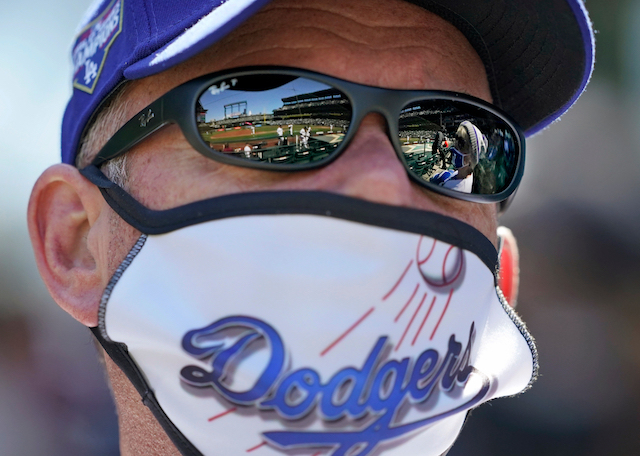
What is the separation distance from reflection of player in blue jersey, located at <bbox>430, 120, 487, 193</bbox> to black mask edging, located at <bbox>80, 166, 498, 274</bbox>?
13 centimetres

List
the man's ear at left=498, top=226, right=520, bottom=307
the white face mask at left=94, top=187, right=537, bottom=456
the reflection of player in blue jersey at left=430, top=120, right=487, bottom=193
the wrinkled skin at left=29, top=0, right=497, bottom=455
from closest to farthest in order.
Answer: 1. the white face mask at left=94, top=187, right=537, bottom=456
2. the wrinkled skin at left=29, top=0, right=497, bottom=455
3. the reflection of player in blue jersey at left=430, top=120, right=487, bottom=193
4. the man's ear at left=498, top=226, right=520, bottom=307


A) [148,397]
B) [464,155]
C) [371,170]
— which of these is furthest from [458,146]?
[148,397]

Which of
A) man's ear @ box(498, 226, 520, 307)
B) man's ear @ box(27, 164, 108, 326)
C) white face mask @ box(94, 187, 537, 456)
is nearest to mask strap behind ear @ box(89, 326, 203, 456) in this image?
white face mask @ box(94, 187, 537, 456)

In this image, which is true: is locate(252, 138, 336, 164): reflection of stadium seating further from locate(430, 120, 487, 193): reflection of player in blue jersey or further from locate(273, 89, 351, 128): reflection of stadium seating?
locate(430, 120, 487, 193): reflection of player in blue jersey

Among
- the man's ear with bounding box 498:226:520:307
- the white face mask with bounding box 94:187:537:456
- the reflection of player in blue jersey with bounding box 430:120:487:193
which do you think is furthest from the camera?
the man's ear with bounding box 498:226:520:307

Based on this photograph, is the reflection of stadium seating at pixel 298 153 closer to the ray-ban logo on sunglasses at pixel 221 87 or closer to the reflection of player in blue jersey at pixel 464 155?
the ray-ban logo on sunglasses at pixel 221 87

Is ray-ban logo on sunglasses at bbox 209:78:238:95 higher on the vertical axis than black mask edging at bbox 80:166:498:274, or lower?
higher

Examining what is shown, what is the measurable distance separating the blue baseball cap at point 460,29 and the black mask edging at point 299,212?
1.10ft

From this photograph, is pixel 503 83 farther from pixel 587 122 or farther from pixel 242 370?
pixel 587 122

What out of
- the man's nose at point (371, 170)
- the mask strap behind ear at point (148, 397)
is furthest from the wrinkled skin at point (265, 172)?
the mask strap behind ear at point (148, 397)

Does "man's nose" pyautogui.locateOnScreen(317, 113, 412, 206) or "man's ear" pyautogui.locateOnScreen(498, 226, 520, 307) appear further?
"man's ear" pyautogui.locateOnScreen(498, 226, 520, 307)

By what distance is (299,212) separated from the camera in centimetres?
122

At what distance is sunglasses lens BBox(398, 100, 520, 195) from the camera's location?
4.50 feet

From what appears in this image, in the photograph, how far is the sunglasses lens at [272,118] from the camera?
1.29 meters
